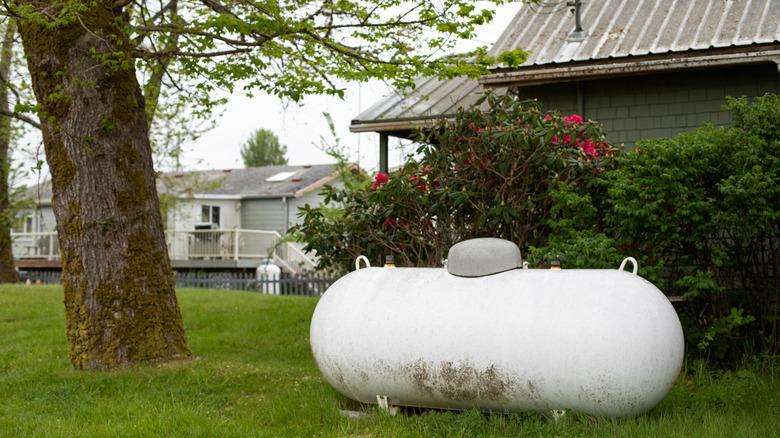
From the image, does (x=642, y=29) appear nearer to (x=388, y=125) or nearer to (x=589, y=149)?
(x=589, y=149)

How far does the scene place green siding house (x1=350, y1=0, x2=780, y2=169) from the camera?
32.6ft

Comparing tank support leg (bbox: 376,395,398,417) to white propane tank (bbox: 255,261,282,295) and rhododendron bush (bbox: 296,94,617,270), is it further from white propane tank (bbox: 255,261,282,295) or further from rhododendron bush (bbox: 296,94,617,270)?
white propane tank (bbox: 255,261,282,295)

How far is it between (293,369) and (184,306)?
640 centimetres

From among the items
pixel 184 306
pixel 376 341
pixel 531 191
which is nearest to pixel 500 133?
pixel 531 191

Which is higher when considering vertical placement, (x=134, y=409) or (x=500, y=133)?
(x=500, y=133)

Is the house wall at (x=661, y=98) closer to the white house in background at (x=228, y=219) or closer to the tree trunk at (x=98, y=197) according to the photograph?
the tree trunk at (x=98, y=197)

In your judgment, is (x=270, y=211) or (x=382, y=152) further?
(x=270, y=211)

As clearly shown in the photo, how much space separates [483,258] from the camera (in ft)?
21.2

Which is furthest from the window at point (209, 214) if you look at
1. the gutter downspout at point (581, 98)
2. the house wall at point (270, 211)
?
the gutter downspout at point (581, 98)

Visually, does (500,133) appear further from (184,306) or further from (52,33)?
(184,306)

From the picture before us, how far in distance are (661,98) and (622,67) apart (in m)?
0.88

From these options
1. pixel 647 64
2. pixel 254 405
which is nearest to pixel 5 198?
pixel 254 405

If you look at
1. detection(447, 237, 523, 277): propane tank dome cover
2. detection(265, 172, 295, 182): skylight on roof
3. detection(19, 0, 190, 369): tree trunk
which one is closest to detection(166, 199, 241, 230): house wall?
detection(265, 172, 295, 182): skylight on roof

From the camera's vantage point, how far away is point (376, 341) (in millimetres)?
6492
